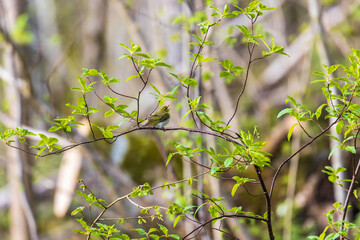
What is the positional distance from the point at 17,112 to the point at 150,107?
376 centimetres

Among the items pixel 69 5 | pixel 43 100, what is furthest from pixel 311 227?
pixel 69 5

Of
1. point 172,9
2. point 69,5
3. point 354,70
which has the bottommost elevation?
point 354,70

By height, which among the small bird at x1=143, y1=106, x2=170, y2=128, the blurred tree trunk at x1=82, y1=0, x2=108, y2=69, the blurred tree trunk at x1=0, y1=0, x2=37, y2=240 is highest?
the blurred tree trunk at x1=82, y1=0, x2=108, y2=69

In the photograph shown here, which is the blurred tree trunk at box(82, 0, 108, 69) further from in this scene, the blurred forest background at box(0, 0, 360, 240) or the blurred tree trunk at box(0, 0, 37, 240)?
the blurred tree trunk at box(0, 0, 37, 240)

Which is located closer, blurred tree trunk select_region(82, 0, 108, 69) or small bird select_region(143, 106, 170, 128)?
small bird select_region(143, 106, 170, 128)

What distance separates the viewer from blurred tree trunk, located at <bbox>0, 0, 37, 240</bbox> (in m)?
3.96

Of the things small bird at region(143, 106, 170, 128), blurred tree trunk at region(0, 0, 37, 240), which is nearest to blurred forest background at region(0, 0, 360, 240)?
blurred tree trunk at region(0, 0, 37, 240)

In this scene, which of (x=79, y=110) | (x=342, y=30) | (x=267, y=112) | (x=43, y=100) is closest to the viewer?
(x=79, y=110)

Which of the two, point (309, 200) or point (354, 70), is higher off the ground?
point (354, 70)

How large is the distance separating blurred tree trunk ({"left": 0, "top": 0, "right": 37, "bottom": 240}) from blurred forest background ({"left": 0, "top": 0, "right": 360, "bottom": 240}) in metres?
0.01

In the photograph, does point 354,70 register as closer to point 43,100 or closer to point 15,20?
point 43,100

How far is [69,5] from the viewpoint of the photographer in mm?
14508

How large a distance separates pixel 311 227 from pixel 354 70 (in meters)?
4.50

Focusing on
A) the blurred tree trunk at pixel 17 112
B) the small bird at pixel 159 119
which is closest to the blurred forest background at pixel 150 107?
the blurred tree trunk at pixel 17 112
